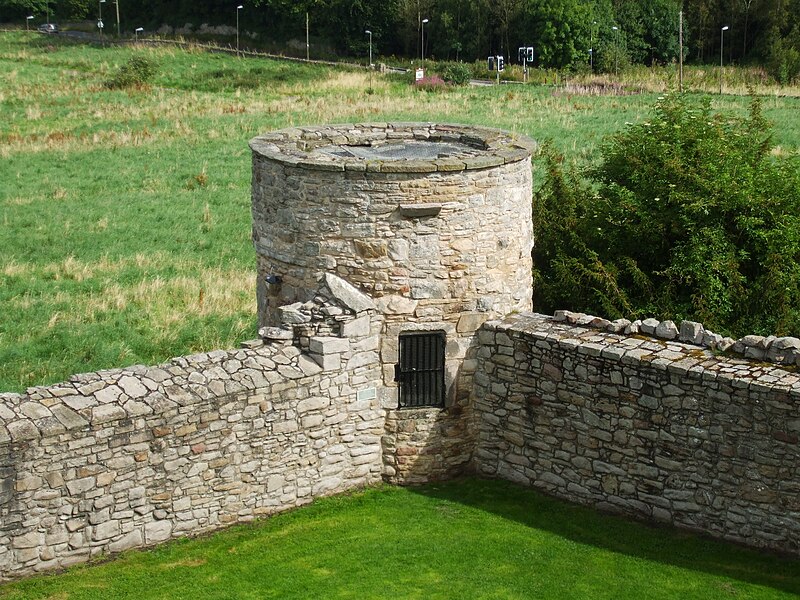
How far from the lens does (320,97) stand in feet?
175

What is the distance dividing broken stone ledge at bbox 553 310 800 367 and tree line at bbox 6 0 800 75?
183 feet

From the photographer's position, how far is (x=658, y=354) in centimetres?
1322

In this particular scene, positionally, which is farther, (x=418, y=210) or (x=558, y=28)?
(x=558, y=28)

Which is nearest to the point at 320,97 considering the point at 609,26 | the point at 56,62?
the point at 56,62

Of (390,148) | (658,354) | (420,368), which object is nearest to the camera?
(658,354)

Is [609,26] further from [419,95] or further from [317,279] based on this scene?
[317,279]

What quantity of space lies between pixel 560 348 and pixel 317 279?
10.3 ft

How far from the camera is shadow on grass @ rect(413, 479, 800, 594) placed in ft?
40.7

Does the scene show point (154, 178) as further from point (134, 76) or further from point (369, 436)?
point (134, 76)

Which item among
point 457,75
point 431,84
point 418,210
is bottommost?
point 418,210

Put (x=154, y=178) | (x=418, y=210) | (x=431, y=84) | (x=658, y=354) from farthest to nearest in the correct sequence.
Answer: (x=431, y=84)
(x=154, y=178)
(x=418, y=210)
(x=658, y=354)

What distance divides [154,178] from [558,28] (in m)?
42.8

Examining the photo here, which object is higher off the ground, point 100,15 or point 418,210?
point 100,15

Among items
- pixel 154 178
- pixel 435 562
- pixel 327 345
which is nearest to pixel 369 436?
pixel 327 345
